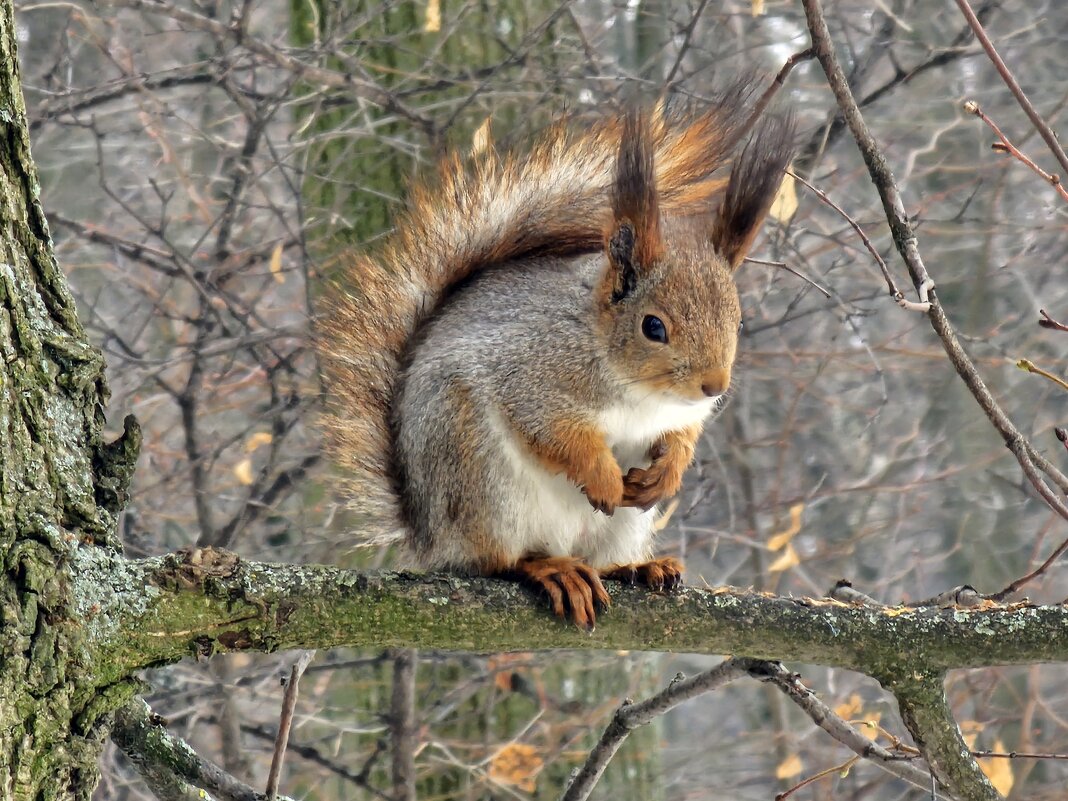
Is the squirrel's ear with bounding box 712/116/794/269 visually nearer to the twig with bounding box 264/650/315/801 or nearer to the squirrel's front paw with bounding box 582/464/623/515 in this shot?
the squirrel's front paw with bounding box 582/464/623/515

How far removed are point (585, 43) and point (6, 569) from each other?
236 cm

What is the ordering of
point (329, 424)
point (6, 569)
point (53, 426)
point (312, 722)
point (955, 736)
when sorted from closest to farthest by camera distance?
1. point (6, 569)
2. point (53, 426)
3. point (955, 736)
4. point (329, 424)
5. point (312, 722)

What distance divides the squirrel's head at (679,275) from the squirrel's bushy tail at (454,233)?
103mm

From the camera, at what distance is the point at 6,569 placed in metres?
1.27

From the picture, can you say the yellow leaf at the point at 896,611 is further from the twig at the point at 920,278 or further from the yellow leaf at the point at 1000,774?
the yellow leaf at the point at 1000,774

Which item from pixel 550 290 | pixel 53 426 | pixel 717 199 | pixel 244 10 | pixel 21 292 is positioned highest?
pixel 244 10

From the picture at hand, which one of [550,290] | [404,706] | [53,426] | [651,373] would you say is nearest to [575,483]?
[651,373]

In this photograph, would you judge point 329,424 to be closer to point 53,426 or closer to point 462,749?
point 53,426

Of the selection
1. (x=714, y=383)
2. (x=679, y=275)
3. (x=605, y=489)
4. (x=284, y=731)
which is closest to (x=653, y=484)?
(x=605, y=489)

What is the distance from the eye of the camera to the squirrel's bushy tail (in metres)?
2.17

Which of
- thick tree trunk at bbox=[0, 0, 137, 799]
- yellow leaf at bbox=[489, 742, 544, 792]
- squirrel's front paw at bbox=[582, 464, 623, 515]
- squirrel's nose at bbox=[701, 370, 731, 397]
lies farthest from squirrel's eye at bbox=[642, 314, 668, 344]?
yellow leaf at bbox=[489, 742, 544, 792]

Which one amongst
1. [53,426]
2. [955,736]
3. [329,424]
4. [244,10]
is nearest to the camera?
[53,426]

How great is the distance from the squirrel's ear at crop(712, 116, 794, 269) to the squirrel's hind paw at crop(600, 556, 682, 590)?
0.55 metres

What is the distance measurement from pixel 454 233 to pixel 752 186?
569mm
